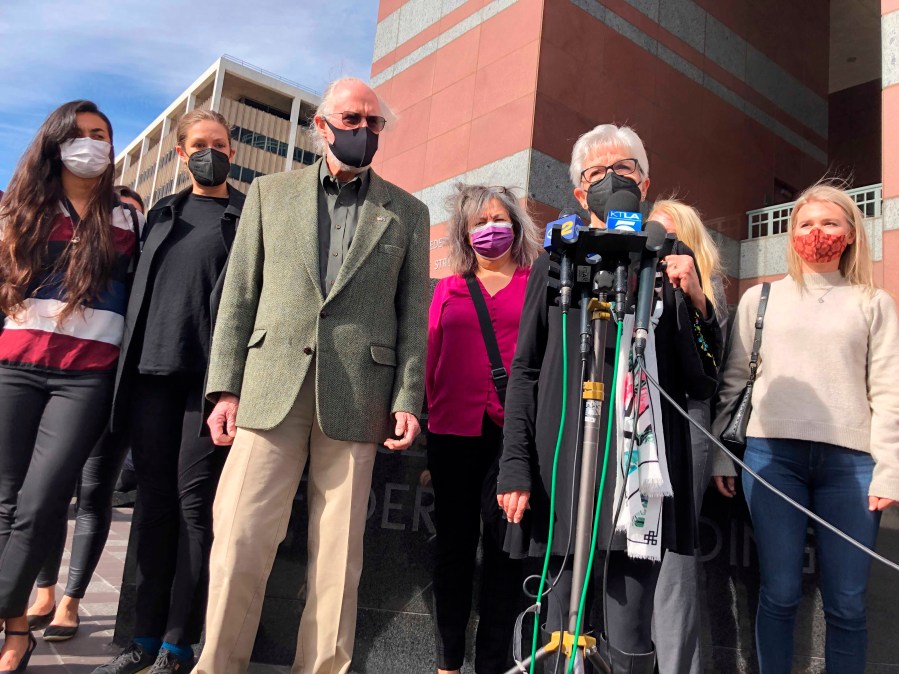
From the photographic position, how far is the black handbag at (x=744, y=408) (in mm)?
3002

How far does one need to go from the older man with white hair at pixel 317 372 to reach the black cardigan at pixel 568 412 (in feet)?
1.51

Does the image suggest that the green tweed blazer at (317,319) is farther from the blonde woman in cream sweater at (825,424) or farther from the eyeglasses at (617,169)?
the blonde woman in cream sweater at (825,424)

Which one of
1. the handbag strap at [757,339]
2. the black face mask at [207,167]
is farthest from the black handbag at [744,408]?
the black face mask at [207,167]

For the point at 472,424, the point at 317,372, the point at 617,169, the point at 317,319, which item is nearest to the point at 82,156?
the point at 317,319

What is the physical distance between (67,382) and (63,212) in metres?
0.79

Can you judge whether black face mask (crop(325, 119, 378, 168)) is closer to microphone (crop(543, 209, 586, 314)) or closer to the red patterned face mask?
microphone (crop(543, 209, 586, 314))

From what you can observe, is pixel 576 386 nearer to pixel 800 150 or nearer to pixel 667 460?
pixel 667 460

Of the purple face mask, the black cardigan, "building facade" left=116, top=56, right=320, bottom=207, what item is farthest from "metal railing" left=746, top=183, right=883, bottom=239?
"building facade" left=116, top=56, right=320, bottom=207

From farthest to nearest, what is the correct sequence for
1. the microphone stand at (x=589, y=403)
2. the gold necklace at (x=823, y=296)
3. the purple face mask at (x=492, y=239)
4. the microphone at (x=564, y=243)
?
the purple face mask at (x=492, y=239), the gold necklace at (x=823, y=296), the microphone at (x=564, y=243), the microphone stand at (x=589, y=403)

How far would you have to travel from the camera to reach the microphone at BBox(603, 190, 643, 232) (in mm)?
Answer: 1846

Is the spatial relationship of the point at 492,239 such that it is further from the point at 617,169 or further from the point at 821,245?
the point at 821,245

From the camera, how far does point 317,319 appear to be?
2.51m

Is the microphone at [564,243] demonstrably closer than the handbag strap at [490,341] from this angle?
Yes

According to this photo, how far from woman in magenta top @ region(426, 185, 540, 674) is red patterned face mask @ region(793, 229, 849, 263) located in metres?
1.22
